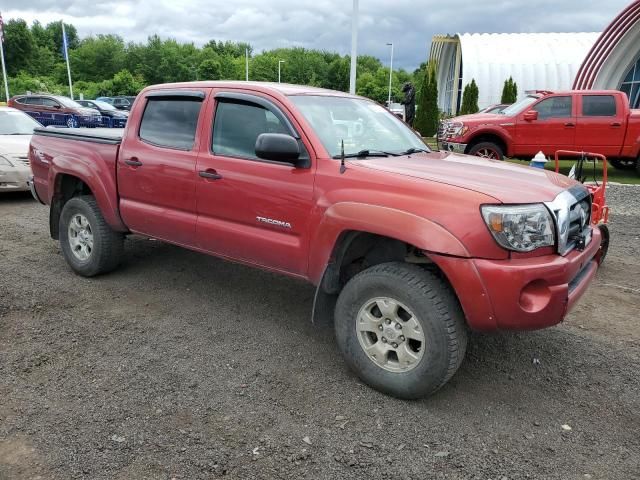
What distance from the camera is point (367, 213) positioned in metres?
3.21

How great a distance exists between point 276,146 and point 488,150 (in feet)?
32.8

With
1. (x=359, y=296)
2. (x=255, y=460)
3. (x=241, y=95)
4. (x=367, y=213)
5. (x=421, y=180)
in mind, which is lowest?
(x=255, y=460)

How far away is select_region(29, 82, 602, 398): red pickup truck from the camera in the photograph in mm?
2924

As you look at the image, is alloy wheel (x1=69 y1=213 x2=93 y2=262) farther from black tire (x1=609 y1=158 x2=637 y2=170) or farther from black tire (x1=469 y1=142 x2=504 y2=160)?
black tire (x1=609 y1=158 x2=637 y2=170)

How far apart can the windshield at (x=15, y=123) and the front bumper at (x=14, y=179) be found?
5.02ft

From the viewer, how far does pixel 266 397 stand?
328 centimetres

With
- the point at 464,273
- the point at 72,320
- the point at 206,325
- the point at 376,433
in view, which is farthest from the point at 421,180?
the point at 72,320

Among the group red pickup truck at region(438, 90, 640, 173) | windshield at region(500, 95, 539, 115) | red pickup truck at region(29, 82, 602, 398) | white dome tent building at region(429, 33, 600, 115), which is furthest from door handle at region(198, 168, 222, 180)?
white dome tent building at region(429, 33, 600, 115)

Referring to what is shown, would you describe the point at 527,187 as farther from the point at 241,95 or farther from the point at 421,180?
the point at 241,95

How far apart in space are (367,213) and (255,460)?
1482 mm

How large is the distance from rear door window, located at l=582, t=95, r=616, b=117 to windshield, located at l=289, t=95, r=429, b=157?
30.9ft

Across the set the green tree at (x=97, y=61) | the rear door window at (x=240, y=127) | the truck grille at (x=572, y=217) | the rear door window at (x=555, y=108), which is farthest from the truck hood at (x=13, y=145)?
the green tree at (x=97, y=61)

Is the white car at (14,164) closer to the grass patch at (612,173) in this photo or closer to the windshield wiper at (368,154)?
the windshield wiper at (368,154)

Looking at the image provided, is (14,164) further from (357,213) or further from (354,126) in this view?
(357,213)
